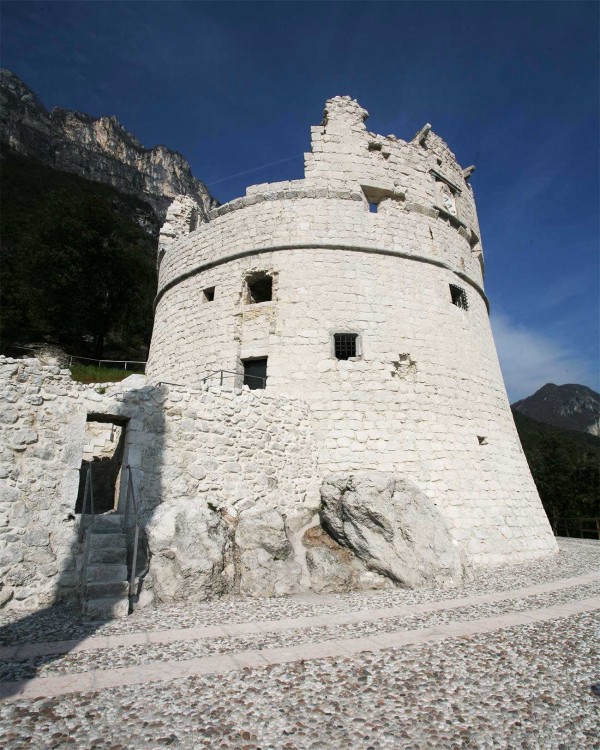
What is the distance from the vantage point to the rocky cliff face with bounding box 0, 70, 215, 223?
59.3 meters

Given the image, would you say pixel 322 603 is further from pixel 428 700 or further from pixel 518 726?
pixel 518 726

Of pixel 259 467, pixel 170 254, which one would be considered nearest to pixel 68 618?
pixel 259 467

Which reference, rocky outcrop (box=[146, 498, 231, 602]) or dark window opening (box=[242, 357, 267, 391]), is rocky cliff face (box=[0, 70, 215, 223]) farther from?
rocky outcrop (box=[146, 498, 231, 602])

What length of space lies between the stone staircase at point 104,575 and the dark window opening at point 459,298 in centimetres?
1004

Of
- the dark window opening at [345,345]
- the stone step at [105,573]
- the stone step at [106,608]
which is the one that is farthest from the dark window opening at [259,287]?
the stone step at [106,608]

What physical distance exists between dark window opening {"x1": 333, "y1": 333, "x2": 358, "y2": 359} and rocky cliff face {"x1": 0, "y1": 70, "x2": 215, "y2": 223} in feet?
184

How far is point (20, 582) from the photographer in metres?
5.64

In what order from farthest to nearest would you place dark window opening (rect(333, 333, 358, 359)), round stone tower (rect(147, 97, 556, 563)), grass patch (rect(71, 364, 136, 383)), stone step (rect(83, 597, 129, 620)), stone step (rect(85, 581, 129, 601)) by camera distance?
grass patch (rect(71, 364, 136, 383)) → dark window opening (rect(333, 333, 358, 359)) → round stone tower (rect(147, 97, 556, 563)) → stone step (rect(85, 581, 129, 601)) → stone step (rect(83, 597, 129, 620))

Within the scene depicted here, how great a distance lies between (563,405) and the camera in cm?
10388

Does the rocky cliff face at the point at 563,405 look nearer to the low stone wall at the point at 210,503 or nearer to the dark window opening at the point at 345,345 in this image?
the dark window opening at the point at 345,345

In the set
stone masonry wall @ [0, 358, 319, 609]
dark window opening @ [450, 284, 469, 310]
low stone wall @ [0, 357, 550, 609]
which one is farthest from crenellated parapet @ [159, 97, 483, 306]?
stone masonry wall @ [0, 358, 319, 609]

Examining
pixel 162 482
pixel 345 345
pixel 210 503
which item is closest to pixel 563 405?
pixel 345 345

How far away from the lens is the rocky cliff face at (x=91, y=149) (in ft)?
194

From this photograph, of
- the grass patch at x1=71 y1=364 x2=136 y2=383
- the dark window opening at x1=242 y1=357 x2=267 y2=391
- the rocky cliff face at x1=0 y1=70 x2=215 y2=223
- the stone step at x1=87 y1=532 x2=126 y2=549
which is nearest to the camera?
the stone step at x1=87 y1=532 x2=126 y2=549
